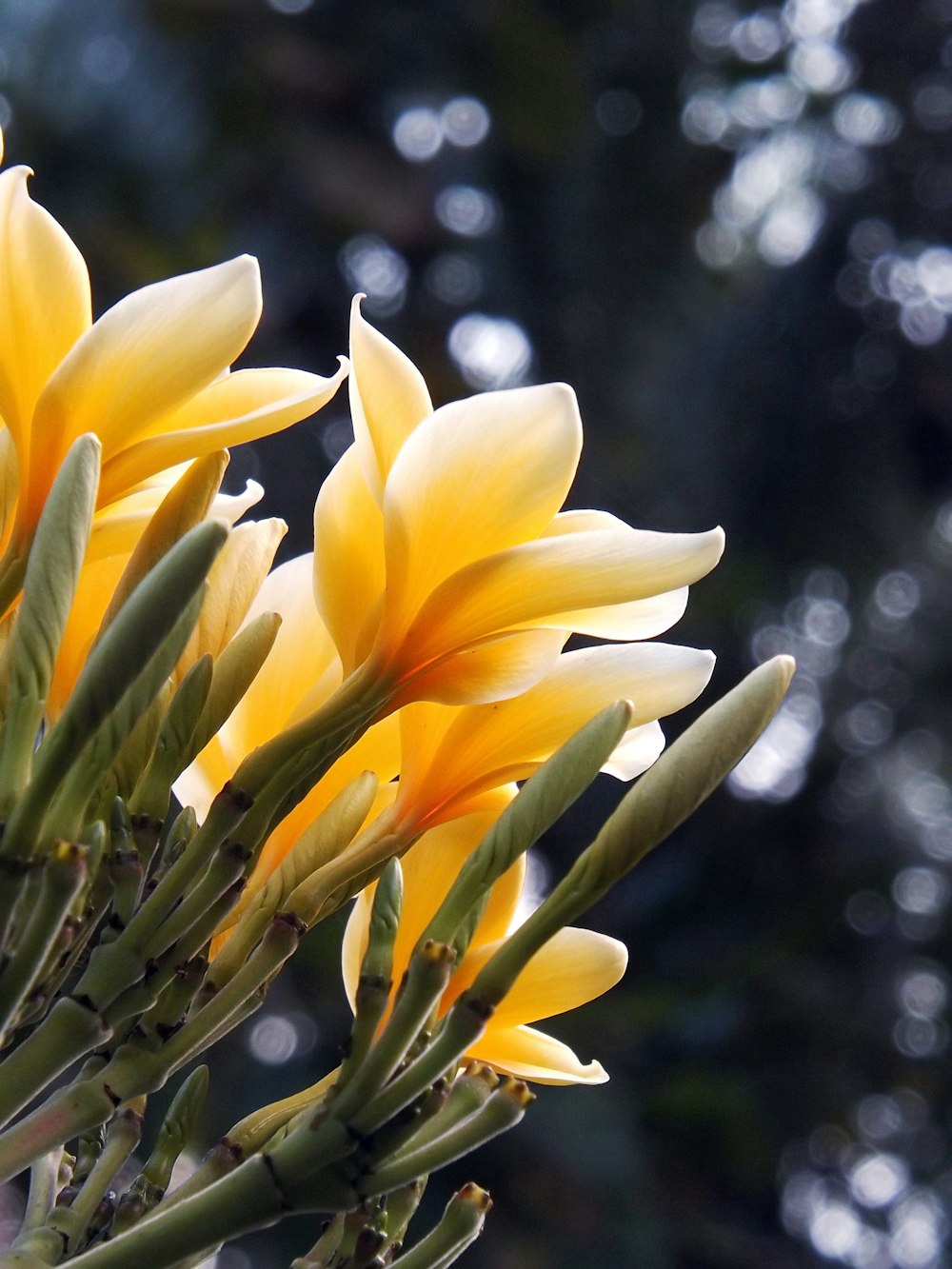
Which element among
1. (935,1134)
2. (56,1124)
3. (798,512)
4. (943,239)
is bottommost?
(935,1134)

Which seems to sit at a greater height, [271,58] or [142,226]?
[271,58]

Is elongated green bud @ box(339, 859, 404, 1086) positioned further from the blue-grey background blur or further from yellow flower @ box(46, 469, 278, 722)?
the blue-grey background blur

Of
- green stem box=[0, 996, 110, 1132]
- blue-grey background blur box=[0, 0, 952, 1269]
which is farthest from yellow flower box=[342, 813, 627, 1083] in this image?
blue-grey background blur box=[0, 0, 952, 1269]

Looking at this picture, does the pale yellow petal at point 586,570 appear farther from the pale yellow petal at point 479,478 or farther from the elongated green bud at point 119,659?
the elongated green bud at point 119,659

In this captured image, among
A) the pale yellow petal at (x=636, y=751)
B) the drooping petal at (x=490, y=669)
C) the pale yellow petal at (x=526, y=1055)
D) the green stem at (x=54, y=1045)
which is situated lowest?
the pale yellow petal at (x=526, y=1055)

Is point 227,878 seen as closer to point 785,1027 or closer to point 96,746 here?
point 96,746

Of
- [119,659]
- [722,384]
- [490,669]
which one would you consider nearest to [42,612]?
[119,659]

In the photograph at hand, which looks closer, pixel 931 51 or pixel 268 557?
pixel 268 557

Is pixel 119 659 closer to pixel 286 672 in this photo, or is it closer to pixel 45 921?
pixel 45 921

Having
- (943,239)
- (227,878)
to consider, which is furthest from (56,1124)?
(943,239)


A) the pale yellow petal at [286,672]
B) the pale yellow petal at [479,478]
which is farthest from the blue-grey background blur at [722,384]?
the pale yellow petal at [479,478]
